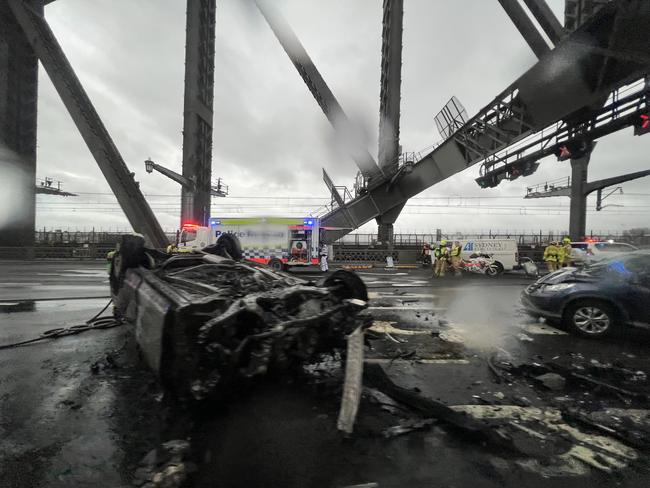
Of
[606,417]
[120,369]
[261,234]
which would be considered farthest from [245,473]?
[261,234]

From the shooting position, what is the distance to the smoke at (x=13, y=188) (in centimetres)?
2286

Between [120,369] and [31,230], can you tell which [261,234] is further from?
[31,230]

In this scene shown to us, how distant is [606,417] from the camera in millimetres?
2613

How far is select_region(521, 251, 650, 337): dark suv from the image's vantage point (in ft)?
15.4

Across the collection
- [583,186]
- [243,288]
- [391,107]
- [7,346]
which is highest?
[391,107]

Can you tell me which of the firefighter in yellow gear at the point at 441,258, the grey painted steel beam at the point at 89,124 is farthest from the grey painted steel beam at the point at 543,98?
the grey painted steel beam at the point at 89,124

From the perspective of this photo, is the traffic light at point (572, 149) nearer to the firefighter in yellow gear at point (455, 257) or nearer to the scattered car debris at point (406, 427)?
the firefighter in yellow gear at point (455, 257)

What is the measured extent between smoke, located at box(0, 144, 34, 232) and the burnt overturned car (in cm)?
2823

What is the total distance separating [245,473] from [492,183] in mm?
16673

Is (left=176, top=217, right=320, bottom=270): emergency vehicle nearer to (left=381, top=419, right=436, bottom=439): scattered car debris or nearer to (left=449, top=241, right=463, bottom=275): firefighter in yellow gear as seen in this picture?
(left=449, top=241, right=463, bottom=275): firefighter in yellow gear

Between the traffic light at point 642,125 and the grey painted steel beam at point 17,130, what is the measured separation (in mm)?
33876

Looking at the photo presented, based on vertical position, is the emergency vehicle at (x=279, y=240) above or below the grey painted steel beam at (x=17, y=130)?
below

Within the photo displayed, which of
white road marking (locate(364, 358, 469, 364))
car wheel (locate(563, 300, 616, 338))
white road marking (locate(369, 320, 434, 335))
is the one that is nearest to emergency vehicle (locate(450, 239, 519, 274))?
car wheel (locate(563, 300, 616, 338))

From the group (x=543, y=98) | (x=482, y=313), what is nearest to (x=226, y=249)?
(x=482, y=313)
